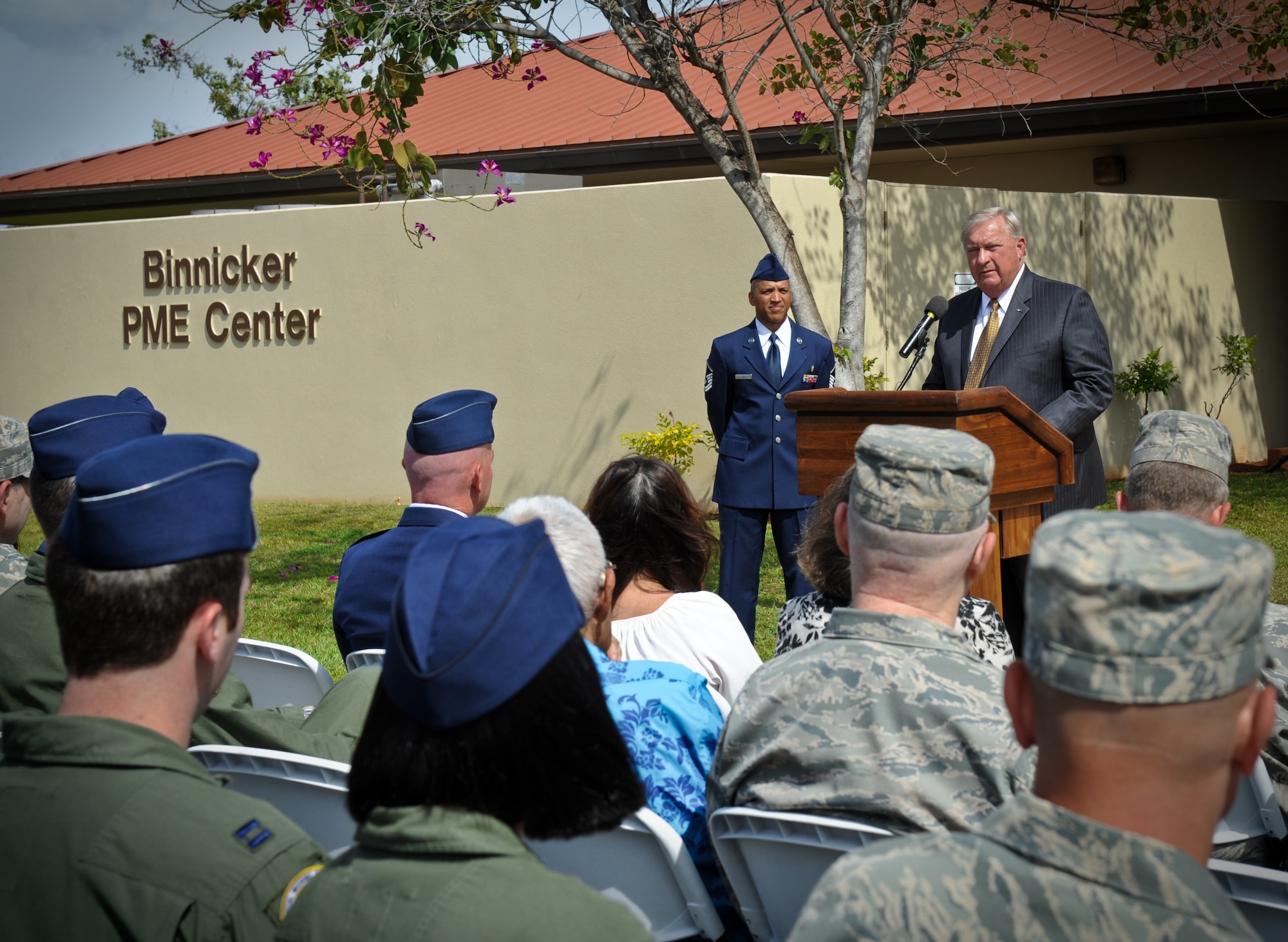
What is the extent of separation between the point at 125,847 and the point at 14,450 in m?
2.40

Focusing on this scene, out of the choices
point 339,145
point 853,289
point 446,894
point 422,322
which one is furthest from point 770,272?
point 446,894

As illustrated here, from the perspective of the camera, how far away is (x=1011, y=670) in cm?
131

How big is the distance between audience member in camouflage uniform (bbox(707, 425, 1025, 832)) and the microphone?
2704mm

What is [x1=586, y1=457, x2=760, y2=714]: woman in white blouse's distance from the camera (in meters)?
2.98

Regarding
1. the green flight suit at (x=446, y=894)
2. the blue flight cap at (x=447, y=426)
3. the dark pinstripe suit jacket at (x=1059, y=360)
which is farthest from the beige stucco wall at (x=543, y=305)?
the green flight suit at (x=446, y=894)

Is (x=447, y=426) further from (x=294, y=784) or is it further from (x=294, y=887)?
(x=294, y=887)

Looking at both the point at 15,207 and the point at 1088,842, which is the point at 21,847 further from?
the point at 15,207

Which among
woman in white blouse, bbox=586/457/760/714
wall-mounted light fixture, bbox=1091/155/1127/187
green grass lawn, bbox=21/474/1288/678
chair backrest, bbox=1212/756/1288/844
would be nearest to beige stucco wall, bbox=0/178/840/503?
green grass lawn, bbox=21/474/1288/678

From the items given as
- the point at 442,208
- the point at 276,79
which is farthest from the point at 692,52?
the point at 442,208

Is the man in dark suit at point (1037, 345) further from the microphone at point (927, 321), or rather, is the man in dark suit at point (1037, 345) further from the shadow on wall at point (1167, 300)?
the shadow on wall at point (1167, 300)

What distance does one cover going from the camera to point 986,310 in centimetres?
477

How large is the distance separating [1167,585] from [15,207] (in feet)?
62.1

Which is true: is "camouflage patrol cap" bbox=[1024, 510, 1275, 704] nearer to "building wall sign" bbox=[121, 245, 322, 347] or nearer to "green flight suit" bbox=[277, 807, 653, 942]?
"green flight suit" bbox=[277, 807, 653, 942]

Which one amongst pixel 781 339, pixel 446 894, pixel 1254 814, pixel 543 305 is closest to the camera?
pixel 446 894
